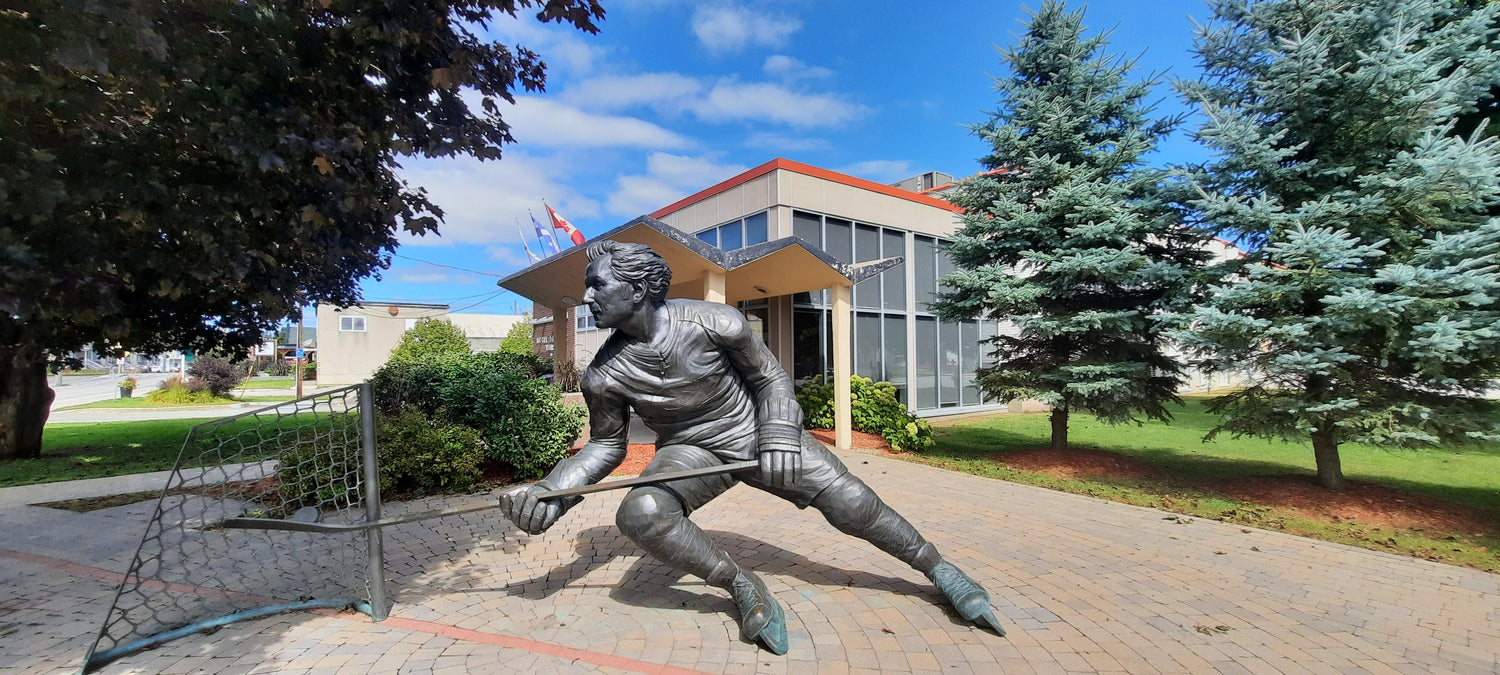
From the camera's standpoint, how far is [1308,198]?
5906mm

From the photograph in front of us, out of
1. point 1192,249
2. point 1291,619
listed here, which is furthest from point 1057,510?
point 1192,249

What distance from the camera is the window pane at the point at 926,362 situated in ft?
45.5

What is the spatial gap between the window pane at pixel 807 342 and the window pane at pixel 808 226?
60.8 inches

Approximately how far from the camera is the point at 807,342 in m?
12.7

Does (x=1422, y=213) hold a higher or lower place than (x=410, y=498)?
higher

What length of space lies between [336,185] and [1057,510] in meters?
5.94

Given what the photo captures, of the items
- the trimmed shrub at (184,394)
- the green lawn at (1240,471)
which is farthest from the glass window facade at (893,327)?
the trimmed shrub at (184,394)

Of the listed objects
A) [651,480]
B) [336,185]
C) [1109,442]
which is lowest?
[1109,442]

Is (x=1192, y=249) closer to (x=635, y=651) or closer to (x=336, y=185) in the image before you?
(x=635, y=651)

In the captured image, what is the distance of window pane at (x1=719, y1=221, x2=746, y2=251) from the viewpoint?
12.5m

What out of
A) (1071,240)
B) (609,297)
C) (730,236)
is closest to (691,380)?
(609,297)

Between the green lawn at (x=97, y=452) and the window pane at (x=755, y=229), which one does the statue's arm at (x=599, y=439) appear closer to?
the window pane at (x=755, y=229)

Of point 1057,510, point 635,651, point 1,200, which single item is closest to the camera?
point 1,200

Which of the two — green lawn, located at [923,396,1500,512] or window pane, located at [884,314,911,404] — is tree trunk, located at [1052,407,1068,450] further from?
window pane, located at [884,314,911,404]
